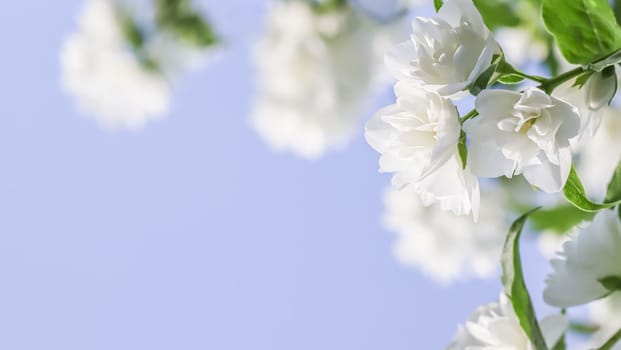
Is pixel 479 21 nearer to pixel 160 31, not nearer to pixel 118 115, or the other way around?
pixel 160 31

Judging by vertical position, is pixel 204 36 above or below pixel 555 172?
above

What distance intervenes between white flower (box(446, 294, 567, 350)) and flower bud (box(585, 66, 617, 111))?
12cm

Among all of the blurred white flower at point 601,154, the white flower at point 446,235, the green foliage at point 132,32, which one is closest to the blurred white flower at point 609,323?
the blurred white flower at point 601,154

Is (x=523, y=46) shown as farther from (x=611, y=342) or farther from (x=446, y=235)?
(x=611, y=342)

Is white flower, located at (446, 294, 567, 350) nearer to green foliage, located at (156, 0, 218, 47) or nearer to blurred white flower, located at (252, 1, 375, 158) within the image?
blurred white flower, located at (252, 1, 375, 158)

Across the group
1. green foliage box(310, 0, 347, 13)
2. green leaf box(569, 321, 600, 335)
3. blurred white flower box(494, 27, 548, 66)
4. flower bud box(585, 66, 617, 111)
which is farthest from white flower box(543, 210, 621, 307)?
green foliage box(310, 0, 347, 13)

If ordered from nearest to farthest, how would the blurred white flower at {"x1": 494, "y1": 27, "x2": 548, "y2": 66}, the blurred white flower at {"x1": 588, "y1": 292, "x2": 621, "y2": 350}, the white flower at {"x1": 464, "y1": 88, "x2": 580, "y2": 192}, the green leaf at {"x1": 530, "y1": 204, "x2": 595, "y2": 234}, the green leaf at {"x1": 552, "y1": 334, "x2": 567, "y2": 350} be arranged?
the white flower at {"x1": 464, "y1": 88, "x2": 580, "y2": 192}
the green leaf at {"x1": 552, "y1": 334, "x2": 567, "y2": 350}
the blurred white flower at {"x1": 588, "y1": 292, "x2": 621, "y2": 350}
the green leaf at {"x1": 530, "y1": 204, "x2": 595, "y2": 234}
the blurred white flower at {"x1": 494, "y1": 27, "x2": 548, "y2": 66}

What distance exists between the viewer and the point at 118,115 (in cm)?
197

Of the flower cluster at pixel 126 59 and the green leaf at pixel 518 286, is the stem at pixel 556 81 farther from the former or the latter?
the flower cluster at pixel 126 59

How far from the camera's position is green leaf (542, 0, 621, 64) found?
0.41 meters

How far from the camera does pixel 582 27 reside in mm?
414

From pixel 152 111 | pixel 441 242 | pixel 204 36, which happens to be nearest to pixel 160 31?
pixel 204 36

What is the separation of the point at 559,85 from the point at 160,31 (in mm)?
1382

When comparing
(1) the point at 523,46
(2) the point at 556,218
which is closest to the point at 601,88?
(2) the point at 556,218
